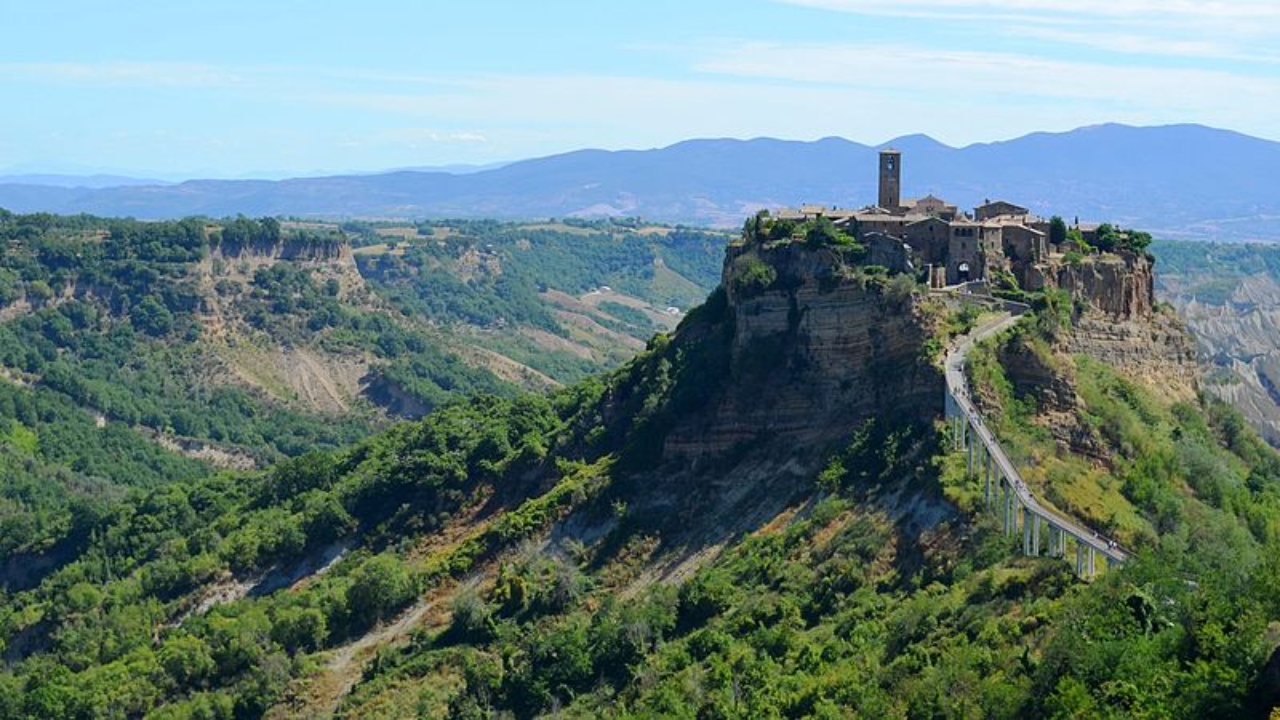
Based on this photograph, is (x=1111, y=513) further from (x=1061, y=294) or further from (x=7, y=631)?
(x=7, y=631)

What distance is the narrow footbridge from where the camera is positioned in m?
41.3

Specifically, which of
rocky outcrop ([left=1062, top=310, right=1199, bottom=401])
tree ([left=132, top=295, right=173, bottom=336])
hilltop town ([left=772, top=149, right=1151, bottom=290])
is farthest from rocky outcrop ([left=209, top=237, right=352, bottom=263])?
rocky outcrop ([left=1062, top=310, right=1199, bottom=401])

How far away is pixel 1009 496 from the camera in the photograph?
4531cm

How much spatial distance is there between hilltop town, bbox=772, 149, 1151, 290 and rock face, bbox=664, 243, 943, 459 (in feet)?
7.91

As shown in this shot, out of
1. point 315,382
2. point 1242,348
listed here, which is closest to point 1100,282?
point 315,382

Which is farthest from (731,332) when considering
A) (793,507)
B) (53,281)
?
(53,281)

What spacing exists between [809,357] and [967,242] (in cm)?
749

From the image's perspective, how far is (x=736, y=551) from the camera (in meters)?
54.5

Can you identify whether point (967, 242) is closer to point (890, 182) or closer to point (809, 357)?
point (809, 357)

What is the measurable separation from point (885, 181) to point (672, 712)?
103ft

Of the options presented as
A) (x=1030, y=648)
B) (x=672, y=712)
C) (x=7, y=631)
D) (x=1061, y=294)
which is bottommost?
(x=7, y=631)

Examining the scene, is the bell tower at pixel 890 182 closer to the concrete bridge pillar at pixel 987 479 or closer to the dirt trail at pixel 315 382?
the concrete bridge pillar at pixel 987 479

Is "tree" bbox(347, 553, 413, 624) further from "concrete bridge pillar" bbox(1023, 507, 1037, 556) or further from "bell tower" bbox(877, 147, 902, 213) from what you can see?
"concrete bridge pillar" bbox(1023, 507, 1037, 556)

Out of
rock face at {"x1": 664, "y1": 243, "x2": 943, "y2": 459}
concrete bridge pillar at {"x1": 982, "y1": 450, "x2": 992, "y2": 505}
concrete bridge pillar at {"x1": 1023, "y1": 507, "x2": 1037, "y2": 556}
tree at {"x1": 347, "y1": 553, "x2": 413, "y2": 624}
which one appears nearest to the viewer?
concrete bridge pillar at {"x1": 1023, "y1": 507, "x2": 1037, "y2": 556}
